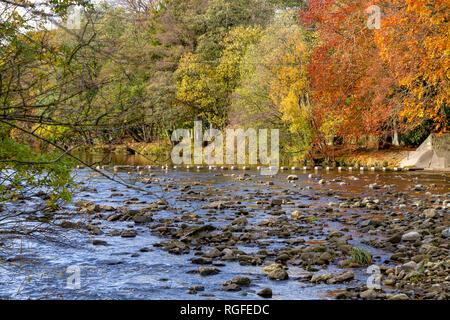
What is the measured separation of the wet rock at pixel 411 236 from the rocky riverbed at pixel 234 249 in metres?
0.02

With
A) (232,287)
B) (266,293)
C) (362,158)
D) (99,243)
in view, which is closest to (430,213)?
(266,293)

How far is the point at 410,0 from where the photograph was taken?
12938 mm

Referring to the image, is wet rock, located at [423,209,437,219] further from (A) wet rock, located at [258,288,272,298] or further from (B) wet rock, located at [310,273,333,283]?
(A) wet rock, located at [258,288,272,298]

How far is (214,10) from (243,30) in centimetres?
408

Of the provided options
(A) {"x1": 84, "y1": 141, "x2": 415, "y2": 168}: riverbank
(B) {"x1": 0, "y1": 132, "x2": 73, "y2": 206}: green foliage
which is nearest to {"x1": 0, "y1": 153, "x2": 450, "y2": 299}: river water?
(B) {"x1": 0, "y1": 132, "x2": 73, "y2": 206}: green foliage

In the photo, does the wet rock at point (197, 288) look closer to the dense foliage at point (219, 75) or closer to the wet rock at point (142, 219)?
the dense foliage at point (219, 75)

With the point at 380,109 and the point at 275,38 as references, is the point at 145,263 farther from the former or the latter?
the point at 275,38

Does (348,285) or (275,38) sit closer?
(348,285)

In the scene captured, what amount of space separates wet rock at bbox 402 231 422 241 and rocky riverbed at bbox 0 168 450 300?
18 mm

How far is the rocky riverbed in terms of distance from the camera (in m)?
6.21

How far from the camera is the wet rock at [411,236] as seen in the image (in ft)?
28.3

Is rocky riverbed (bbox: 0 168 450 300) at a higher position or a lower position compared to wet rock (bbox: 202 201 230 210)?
lower

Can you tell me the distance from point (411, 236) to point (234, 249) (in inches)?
133
